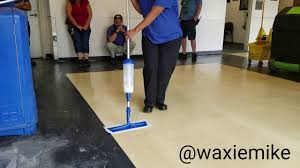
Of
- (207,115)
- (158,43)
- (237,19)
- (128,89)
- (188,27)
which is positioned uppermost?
(237,19)

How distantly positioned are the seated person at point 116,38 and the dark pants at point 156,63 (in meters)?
2.95

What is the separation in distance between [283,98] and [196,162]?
1.90m

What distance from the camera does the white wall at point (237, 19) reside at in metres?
8.39

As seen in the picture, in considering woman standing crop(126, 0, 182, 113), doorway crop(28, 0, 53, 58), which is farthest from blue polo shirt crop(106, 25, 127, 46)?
woman standing crop(126, 0, 182, 113)

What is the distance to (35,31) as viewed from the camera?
572cm

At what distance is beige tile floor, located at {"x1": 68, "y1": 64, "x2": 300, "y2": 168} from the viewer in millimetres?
1924

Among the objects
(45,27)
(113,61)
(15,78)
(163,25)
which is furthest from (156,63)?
(45,27)

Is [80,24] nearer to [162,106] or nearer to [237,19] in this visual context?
[162,106]

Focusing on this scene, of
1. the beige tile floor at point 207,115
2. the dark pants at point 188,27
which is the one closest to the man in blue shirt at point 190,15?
the dark pants at point 188,27

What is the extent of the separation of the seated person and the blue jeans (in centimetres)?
42

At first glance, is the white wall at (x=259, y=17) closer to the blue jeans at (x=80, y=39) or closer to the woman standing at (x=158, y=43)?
the blue jeans at (x=80, y=39)

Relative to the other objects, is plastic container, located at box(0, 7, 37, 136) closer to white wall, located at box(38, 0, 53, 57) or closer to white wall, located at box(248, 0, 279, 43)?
white wall, located at box(38, 0, 53, 57)

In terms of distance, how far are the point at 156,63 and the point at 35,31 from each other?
405 cm

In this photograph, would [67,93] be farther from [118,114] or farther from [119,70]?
[119,70]
